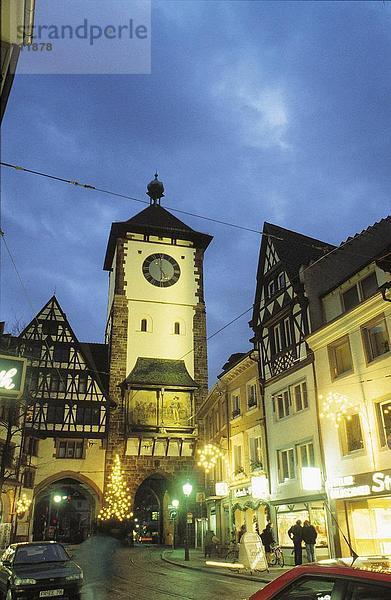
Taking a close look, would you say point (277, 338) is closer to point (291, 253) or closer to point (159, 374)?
point (291, 253)

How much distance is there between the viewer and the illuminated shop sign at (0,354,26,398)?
8.91 meters

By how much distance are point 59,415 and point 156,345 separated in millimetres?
9495

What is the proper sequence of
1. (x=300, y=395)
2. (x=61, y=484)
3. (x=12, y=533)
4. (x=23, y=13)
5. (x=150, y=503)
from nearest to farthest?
(x=23, y=13) < (x=300, y=395) < (x=12, y=533) < (x=61, y=484) < (x=150, y=503)

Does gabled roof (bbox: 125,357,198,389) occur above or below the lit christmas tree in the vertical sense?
above

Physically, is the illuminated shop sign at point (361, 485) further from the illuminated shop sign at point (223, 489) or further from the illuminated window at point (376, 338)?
the illuminated shop sign at point (223, 489)

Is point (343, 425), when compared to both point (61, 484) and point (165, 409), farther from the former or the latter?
point (61, 484)

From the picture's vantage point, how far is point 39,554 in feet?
38.8

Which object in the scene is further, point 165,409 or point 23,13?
point 165,409

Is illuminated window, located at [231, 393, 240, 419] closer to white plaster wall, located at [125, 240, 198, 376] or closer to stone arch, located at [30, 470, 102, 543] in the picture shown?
white plaster wall, located at [125, 240, 198, 376]

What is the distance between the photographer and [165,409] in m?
40.6

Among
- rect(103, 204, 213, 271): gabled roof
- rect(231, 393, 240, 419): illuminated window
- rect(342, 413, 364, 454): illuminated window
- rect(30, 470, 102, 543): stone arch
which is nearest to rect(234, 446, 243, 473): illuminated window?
rect(231, 393, 240, 419): illuminated window

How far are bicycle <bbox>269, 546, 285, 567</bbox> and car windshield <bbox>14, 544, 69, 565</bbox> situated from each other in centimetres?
1109

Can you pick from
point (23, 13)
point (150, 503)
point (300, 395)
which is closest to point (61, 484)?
point (150, 503)

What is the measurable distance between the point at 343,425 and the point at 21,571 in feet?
41.6
